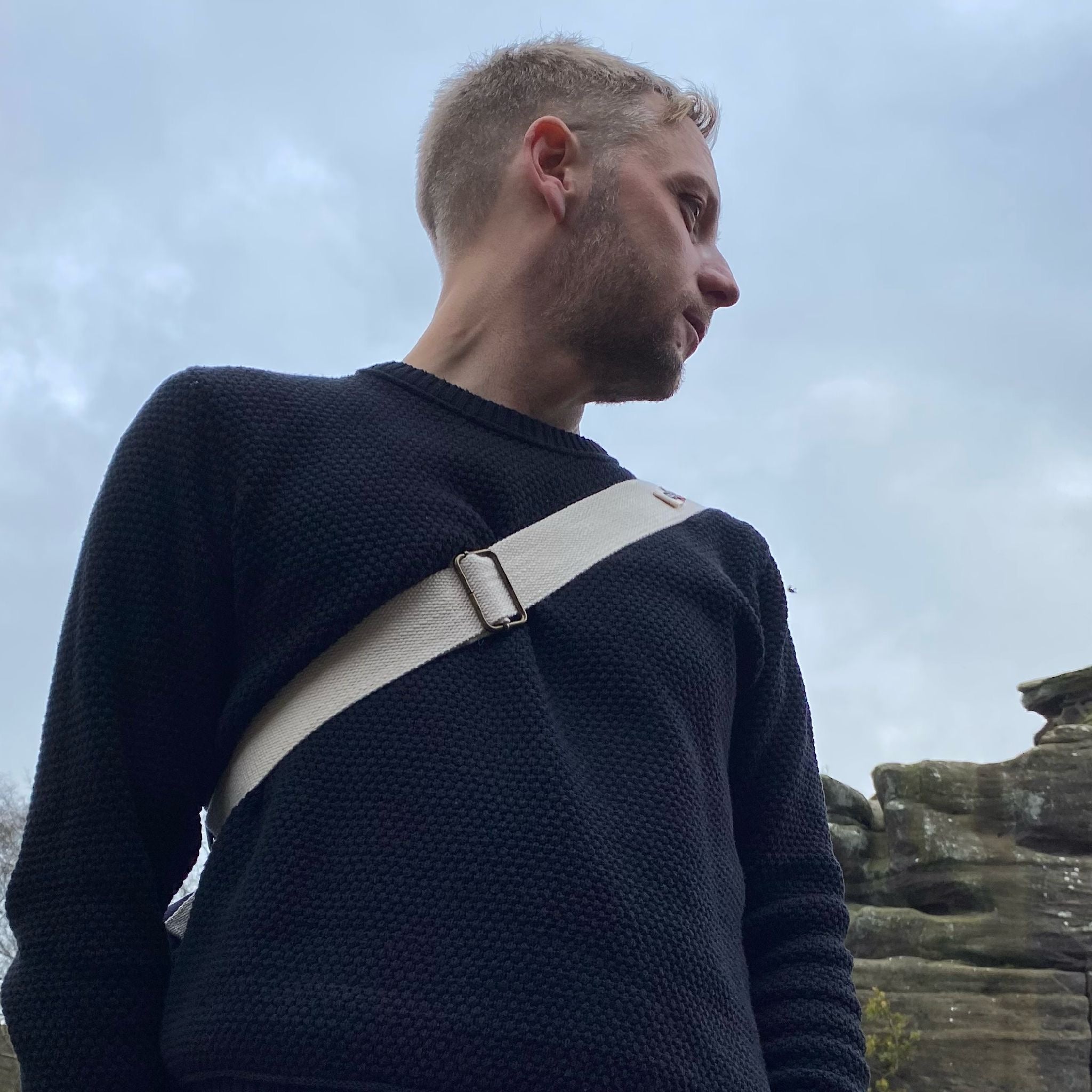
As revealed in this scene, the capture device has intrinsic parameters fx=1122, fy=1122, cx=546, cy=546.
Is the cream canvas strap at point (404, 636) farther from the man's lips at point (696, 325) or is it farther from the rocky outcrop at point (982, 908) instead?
the rocky outcrop at point (982, 908)

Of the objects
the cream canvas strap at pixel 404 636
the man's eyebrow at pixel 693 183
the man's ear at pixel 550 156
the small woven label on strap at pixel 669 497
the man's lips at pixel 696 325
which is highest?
the man's ear at pixel 550 156

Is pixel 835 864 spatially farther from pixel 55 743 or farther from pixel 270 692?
pixel 55 743

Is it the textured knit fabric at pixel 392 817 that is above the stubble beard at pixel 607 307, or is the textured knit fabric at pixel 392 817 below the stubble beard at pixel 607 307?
below

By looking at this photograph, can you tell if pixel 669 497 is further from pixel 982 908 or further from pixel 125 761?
pixel 982 908

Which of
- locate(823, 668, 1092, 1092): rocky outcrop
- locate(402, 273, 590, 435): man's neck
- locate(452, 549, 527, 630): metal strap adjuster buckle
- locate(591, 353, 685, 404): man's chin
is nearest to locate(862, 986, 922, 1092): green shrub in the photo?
locate(823, 668, 1092, 1092): rocky outcrop

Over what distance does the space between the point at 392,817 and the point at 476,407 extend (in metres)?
0.74

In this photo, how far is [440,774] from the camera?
4.25ft

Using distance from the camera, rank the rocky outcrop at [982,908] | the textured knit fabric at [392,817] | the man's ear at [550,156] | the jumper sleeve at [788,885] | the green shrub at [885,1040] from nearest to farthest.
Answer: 1. the textured knit fabric at [392,817]
2. the jumper sleeve at [788,885]
3. the man's ear at [550,156]
4. the green shrub at [885,1040]
5. the rocky outcrop at [982,908]

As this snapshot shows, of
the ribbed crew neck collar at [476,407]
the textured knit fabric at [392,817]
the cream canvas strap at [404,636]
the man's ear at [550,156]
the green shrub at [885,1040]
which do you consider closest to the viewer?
the textured knit fabric at [392,817]

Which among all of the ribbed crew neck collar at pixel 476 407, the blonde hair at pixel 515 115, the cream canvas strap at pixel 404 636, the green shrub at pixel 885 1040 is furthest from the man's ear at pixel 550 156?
the green shrub at pixel 885 1040

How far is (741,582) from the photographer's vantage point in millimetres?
1865

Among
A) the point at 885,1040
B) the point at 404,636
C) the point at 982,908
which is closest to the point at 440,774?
the point at 404,636

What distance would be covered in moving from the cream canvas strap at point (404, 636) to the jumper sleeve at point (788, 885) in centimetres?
44

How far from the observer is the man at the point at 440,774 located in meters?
1.19
